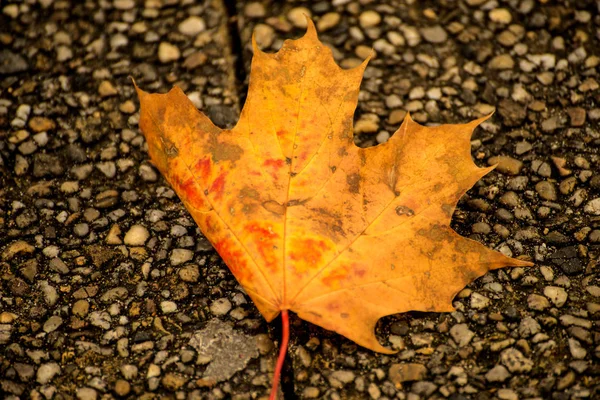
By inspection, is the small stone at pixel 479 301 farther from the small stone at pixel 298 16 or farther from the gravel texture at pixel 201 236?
the small stone at pixel 298 16

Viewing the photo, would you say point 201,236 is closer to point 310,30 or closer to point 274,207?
point 274,207

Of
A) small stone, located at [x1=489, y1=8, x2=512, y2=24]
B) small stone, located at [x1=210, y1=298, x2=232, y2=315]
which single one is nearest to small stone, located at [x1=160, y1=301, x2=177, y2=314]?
small stone, located at [x1=210, y1=298, x2=232, y2=315]

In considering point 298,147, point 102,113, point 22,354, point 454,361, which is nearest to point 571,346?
point 454,361

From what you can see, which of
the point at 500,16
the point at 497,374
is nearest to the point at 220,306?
the point at 497,374

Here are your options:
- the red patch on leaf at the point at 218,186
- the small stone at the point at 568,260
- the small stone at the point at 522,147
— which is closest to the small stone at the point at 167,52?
the red patch on leaf at the point at 218,186

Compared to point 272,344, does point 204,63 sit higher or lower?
higher

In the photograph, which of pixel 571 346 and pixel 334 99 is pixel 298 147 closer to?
pixel 334 99

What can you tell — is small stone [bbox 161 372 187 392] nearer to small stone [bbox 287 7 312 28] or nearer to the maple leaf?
the maple leaf

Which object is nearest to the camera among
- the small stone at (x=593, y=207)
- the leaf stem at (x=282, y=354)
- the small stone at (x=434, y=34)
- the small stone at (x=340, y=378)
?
the leaf stem at (x=282, y=354)
